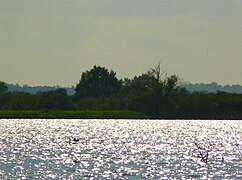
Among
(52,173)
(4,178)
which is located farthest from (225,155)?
(4,178)

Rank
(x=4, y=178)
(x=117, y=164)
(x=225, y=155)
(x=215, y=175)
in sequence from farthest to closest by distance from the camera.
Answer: (x=225, y=155)
(x=117, y=164)
(x=215, y=175)
(x=4, y=178)

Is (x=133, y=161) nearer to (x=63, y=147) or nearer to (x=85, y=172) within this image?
(x=85, y=172)

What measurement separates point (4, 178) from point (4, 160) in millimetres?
18128

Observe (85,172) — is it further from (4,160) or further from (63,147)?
(63,147)

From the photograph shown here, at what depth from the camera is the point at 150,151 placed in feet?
307

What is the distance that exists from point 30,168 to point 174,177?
1497cm

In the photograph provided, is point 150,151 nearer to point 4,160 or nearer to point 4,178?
point 4,160

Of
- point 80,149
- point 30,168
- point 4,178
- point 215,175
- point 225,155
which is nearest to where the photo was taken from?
point 4,178

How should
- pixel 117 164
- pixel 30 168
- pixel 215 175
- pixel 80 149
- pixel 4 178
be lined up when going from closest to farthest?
1. pixel 4 178
2. pixel 215 175
3. pixel 30 168
4. pixel 117 164
5. pixel 80 149

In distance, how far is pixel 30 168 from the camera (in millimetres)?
68000

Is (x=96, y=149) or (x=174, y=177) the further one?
(x=96, y=149)

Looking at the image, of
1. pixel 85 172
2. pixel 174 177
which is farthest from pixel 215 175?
pixel 85 172

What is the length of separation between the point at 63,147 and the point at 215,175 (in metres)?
42.0

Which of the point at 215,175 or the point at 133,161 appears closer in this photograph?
the point at 215,175
